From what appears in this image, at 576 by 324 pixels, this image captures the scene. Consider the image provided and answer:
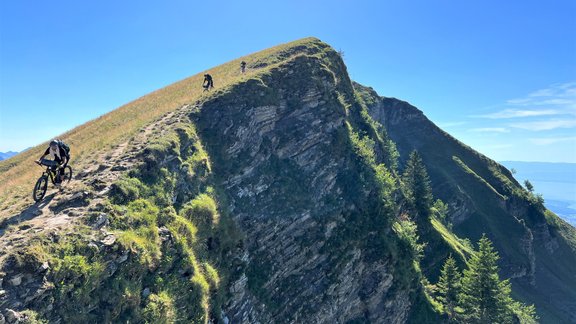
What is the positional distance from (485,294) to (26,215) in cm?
4963

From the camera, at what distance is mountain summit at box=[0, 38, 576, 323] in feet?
57.7

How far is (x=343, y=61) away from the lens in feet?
225

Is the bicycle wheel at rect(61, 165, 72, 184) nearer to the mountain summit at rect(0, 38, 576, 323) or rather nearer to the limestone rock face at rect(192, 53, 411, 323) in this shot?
Result: the mountain summit at rect(0, 38, 576, 323)

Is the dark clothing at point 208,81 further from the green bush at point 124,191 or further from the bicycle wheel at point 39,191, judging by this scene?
the bicycle wheel at point 39,191

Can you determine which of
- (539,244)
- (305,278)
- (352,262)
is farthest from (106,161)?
(539,244)

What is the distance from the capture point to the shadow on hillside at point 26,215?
56.4 ft

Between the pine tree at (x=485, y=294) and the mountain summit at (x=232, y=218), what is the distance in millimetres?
2110

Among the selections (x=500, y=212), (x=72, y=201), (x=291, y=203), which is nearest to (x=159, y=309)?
(x=72, y=201)

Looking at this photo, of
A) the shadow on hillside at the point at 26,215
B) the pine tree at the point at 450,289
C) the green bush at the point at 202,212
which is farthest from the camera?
the pine tree at the point at 450,289

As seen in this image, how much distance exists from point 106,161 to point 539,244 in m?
→ 141

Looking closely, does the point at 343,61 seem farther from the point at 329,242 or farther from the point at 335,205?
the point at 329,242

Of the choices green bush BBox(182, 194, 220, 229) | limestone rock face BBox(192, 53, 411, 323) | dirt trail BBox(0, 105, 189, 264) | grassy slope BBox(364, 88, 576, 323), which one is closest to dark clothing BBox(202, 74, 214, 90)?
limestone rock face BBox(192, 53, 411, 323)

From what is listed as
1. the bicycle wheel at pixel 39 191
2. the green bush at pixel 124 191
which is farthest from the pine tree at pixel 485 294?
the bicycle wheel at pixel 39 191

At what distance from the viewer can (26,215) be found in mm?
18109
